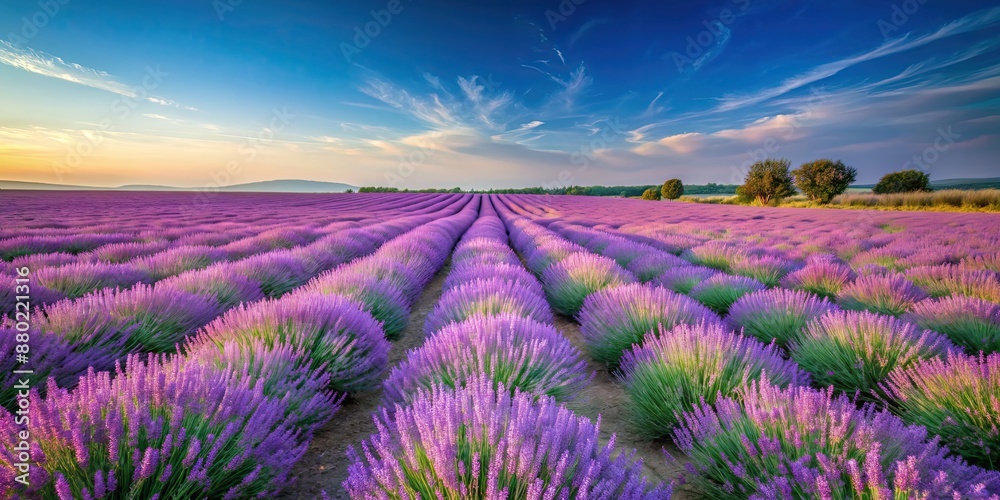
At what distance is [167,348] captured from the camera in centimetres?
277

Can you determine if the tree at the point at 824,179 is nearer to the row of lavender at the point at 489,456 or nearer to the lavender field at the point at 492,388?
the lavender field at the point at 492,388

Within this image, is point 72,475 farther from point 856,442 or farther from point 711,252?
point 711,252

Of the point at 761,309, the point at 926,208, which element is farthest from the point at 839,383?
the point at 926,208

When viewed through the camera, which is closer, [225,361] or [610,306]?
[225,361]

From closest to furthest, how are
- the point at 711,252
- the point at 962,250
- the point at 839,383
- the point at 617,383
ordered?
the point at 839,383
the point at 617,383
the point at 962,250
the point at 711,252

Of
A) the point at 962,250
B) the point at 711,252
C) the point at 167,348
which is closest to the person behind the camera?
the point at 167,348

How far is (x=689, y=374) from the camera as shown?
212 centimetres

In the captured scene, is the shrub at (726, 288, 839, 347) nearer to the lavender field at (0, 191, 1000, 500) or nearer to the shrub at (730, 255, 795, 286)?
the lavender field at (0, 191, 1000, 500)

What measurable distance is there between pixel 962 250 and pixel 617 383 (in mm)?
6912

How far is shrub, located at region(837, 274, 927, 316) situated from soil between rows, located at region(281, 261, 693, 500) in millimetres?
2826

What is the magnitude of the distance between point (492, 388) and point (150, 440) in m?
1.14

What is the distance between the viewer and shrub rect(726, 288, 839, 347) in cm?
314

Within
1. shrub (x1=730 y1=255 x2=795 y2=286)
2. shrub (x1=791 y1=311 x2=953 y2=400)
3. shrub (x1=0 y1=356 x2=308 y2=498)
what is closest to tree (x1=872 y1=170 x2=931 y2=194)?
shrub (x1=730 y1=255 x2=795 y2=286)

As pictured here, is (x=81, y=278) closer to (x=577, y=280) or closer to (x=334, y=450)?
(x=334, y=450)
